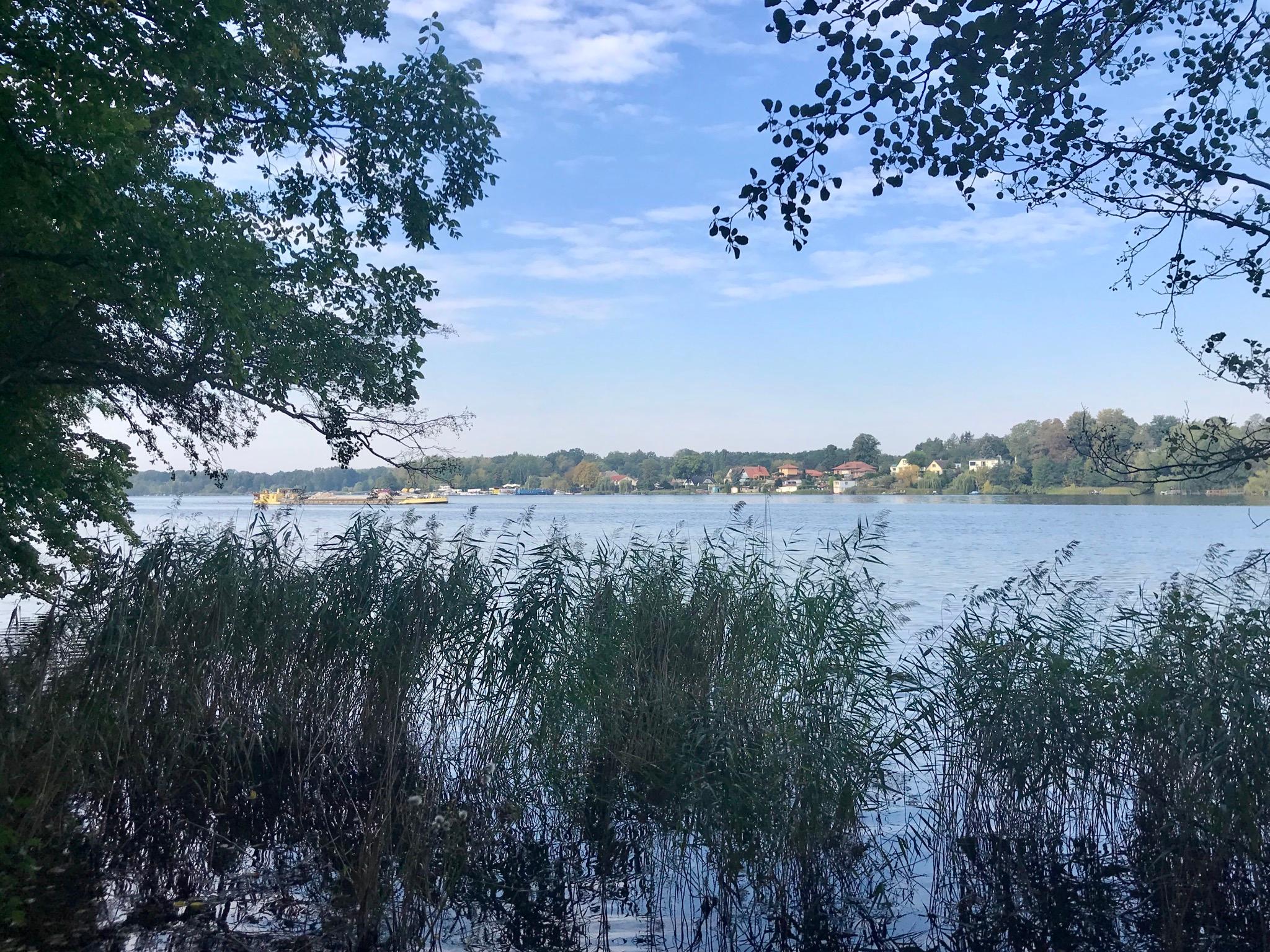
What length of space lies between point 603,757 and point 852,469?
33.9 meters

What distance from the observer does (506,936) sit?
576 cm

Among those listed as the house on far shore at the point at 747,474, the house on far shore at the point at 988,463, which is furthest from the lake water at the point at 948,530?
the house on far shore at the point at 988,463

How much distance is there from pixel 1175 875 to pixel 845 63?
15.9ft

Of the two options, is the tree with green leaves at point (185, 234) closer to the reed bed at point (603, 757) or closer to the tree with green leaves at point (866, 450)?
the reed bed at point (603, 757)

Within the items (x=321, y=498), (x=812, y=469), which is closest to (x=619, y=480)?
(x=812, y=469)

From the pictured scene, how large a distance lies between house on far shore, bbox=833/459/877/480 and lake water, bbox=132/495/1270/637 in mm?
1808

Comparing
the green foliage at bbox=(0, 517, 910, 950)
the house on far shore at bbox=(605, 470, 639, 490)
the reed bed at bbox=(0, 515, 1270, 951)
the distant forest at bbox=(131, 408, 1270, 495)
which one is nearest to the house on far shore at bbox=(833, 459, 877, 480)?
the distant forest at bbox=(131, 408, 1270, 495)

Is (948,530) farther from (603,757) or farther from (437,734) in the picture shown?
(437,734)

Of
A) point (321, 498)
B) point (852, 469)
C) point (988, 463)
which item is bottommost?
point (321, 498)

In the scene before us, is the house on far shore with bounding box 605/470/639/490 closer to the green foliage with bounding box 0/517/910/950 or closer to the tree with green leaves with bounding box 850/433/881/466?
the tree with green leaves with bounding box 850/433/881/466

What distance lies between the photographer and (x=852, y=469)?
39.8 meters

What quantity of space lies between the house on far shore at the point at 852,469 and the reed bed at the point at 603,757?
1222 inches

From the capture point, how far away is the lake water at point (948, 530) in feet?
32.2

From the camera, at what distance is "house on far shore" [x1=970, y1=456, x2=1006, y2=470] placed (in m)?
32.8
